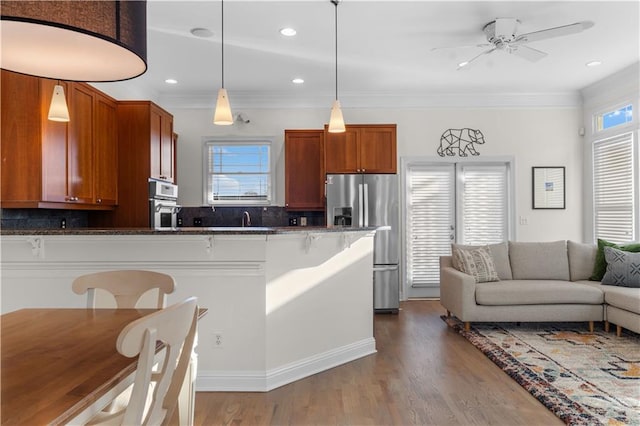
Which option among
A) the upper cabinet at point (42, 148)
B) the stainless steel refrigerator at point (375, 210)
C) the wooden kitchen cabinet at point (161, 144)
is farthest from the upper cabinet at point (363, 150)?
the upper cabinet at point (42, 148)

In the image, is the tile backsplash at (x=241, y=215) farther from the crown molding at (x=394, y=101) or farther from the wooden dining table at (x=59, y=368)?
the wooden dining table at (x=59, y=368)

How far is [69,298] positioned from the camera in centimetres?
290

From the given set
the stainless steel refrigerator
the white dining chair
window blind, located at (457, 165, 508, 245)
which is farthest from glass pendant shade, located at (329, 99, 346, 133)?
window blind, located at (457, 165, 508, 245)

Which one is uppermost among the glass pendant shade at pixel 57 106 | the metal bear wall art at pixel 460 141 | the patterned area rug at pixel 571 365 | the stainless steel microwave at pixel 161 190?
the metal bear wall art at pixel 460 141

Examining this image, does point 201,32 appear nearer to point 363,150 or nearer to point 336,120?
point 336,120

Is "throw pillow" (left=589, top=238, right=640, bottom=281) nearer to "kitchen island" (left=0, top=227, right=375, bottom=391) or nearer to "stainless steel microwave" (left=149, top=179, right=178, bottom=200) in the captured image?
"kitchen island" (left=0, top=227, right=375, bottom=391)

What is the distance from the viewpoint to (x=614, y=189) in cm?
547

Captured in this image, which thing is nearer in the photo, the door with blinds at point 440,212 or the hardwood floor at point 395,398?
the hardwood floor at point 395,398

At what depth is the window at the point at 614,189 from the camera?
204 inches

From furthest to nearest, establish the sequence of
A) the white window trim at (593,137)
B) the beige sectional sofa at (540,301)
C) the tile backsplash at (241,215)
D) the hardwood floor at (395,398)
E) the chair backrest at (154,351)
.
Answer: the tile backsplash at (241,215)
the white window trim at (593,137)
the beige sectional sofa at (540,301)
the hardwood floor at (395,398)
the chair backrest at (154,351)

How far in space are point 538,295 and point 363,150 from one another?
8.44 ft

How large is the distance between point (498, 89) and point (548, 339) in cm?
346

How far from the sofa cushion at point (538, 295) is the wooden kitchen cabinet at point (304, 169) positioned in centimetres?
239

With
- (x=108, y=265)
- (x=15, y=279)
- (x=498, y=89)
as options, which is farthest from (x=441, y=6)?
(x=15, y=279)
